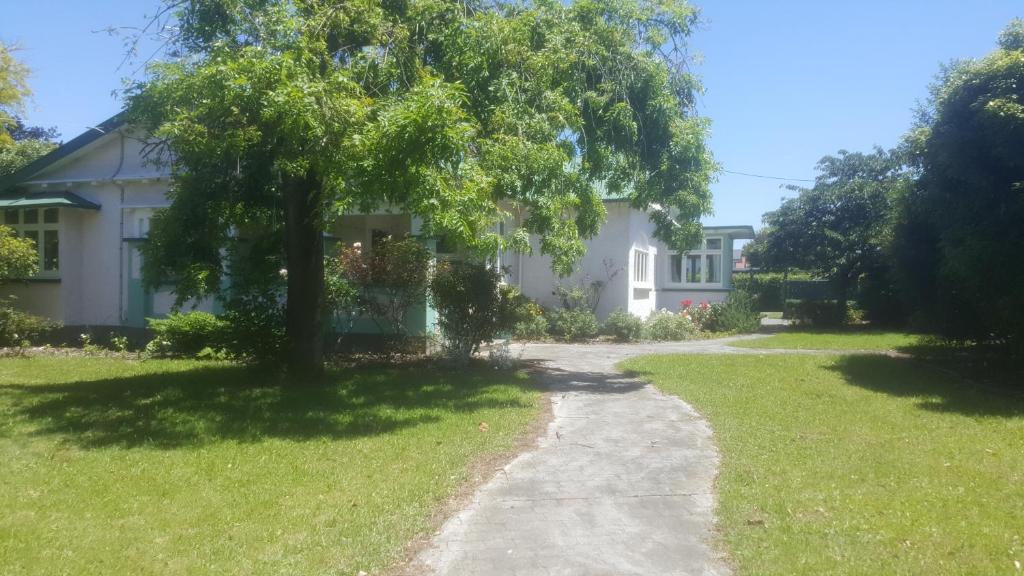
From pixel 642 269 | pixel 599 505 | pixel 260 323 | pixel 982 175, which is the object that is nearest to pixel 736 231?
pixel 642 269

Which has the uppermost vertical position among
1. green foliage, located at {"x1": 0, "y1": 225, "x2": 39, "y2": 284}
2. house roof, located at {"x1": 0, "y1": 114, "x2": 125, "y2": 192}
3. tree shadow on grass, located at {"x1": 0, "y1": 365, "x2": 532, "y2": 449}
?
house roof, located at {"x1": 0, "y1": 114, "x2": 125, "y2": 192}

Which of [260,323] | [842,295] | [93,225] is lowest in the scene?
[260,323]

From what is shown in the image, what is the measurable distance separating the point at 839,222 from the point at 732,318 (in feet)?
19.0

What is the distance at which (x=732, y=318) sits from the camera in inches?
902

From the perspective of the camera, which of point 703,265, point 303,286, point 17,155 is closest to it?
point 303,286

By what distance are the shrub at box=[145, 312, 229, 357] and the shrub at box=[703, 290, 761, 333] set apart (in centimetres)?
1418

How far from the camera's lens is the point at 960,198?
1264cm

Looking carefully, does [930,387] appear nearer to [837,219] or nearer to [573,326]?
[573,326]

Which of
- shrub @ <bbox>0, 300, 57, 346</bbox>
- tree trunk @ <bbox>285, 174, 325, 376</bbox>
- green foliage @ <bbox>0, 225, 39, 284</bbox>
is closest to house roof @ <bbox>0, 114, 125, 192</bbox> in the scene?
green foliage @ <bbox>0, 225, 39, 284</bbox>

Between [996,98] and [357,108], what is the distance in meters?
9.35

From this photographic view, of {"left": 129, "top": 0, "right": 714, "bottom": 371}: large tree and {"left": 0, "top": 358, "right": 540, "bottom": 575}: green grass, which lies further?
{"left": 129, "top": 0, "right": 714, "bottom": 371}: large tree

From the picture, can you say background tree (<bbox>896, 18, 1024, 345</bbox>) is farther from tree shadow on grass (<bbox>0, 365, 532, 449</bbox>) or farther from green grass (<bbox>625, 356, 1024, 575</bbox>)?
tree shadow on grass (<bbox>0, 365, 532, 449</bbox>)

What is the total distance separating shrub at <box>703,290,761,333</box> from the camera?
22.9 metres

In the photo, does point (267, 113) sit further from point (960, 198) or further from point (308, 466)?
point (960, 198)
